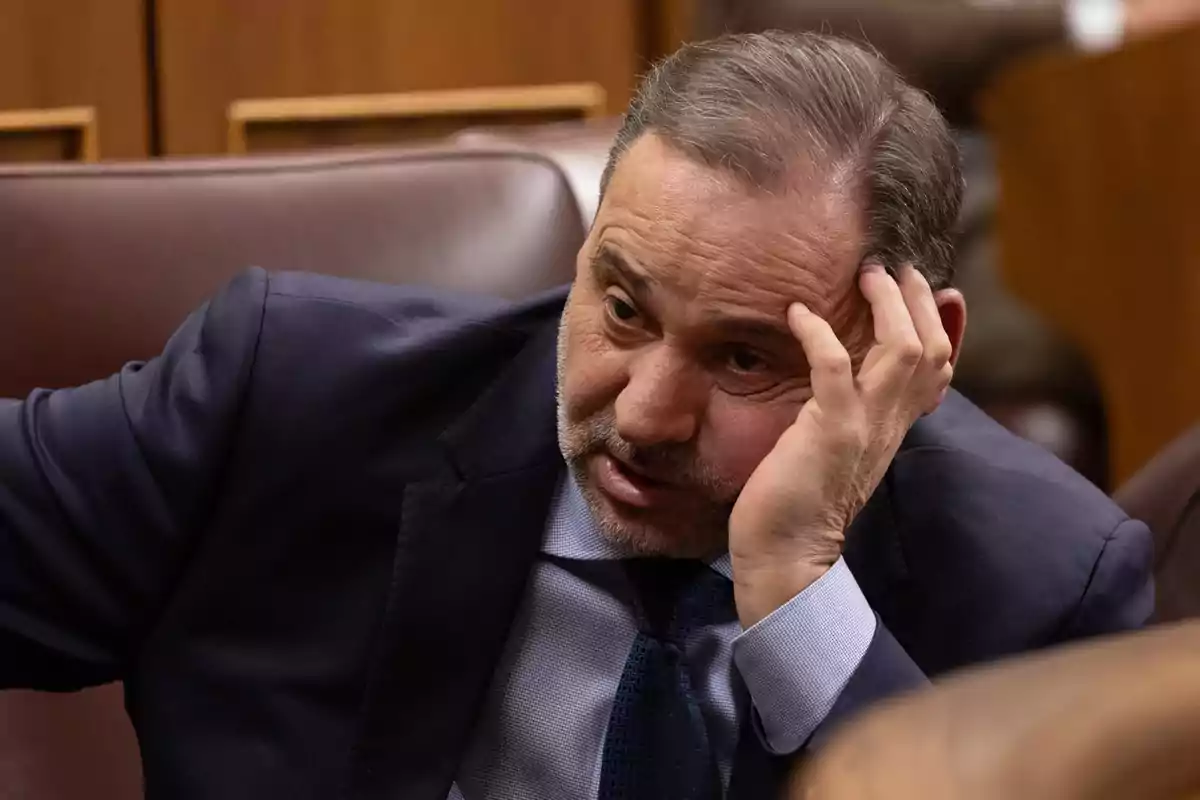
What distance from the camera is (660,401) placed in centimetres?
97

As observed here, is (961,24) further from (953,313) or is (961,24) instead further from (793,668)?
(793,668)

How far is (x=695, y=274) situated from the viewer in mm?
962

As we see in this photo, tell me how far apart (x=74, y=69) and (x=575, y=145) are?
105 centimetres

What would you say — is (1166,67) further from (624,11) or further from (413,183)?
(413,183)

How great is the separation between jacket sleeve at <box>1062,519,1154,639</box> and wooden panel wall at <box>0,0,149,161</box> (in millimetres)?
1568

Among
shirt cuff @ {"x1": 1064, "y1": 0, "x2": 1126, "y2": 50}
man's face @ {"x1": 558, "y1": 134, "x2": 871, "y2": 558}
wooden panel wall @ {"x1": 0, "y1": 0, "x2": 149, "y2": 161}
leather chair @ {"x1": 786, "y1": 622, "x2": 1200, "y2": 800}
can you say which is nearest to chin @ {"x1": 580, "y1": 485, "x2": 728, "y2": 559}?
man's face @ {"x1": 558, "y1": 134, "x2": 871, "y2": 558}

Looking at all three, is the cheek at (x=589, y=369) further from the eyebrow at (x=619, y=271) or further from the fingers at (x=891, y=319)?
the fingers at (x=891, y=319)

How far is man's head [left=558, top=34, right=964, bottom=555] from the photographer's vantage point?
96 cm

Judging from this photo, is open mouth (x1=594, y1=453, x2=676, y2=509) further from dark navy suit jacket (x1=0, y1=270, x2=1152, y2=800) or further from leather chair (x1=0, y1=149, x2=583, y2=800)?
leather chair (x1=0, y1=149, x2=583, y2=800)

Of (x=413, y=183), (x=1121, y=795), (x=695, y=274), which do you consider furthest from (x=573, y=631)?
(x=1121, y=795)

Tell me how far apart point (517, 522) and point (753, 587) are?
18 centimetres

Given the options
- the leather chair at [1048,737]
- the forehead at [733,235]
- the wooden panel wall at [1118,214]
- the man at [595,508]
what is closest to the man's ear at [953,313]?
the man at [595,508]

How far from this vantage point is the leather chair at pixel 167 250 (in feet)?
3.89

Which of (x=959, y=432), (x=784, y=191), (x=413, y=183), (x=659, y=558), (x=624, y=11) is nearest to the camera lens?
(x=784, y=191)
